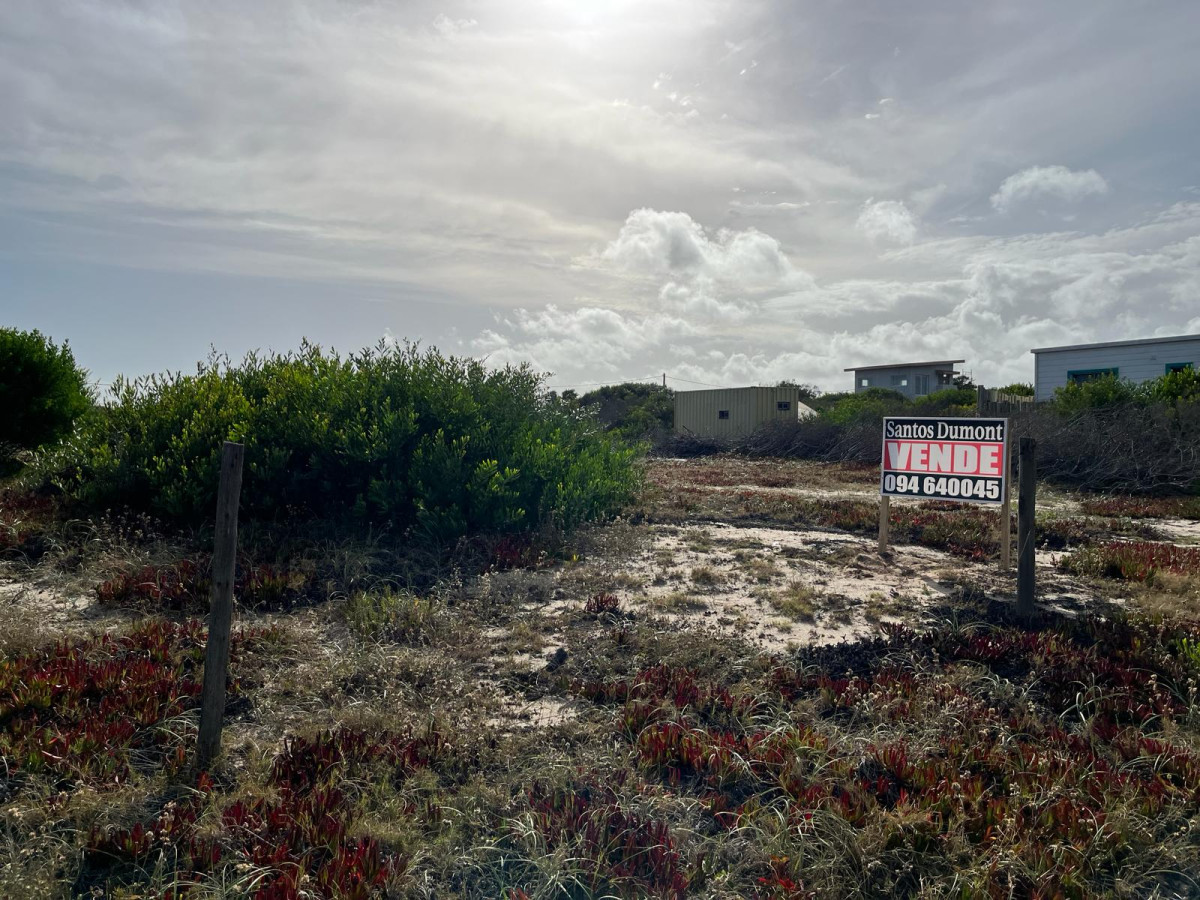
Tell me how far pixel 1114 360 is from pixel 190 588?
31.0 meters

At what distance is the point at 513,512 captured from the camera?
9.42 meters

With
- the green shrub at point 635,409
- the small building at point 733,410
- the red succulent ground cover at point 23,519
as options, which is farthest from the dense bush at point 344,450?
the small building at point 733,410

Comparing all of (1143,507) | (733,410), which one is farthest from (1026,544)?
(733,410)

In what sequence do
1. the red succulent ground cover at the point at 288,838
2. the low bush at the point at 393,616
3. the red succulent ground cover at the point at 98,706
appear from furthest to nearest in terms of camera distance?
the low bush at the point at 393,616 → the red succulent ground cover at the point at 98,706 → the red succulent ground cover at the point at 288,838

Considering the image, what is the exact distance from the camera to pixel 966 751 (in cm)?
393

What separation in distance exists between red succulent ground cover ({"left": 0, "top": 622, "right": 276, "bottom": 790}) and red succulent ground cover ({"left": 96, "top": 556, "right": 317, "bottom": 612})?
111 centimetres

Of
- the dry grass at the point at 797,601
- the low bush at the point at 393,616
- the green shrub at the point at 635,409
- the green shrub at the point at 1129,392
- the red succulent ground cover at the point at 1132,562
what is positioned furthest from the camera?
the green shrub at the point at 635,409

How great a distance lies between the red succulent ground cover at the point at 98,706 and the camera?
377cm

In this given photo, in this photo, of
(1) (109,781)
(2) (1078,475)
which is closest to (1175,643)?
(1) (109,781)

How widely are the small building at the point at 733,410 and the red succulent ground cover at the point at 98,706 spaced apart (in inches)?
1063

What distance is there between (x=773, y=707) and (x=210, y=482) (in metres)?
7.04

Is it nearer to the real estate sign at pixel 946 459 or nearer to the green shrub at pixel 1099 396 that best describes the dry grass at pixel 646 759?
the real estate sign at pixel 946 459

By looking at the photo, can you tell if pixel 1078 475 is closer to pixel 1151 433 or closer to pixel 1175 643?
pixel 1151 433

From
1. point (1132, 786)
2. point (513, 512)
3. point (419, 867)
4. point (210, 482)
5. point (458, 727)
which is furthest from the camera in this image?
point (513, 512)
